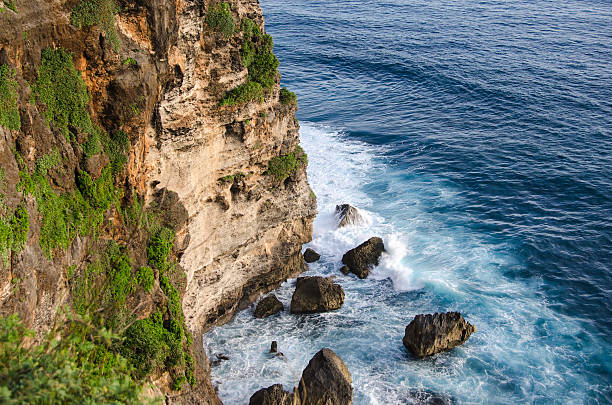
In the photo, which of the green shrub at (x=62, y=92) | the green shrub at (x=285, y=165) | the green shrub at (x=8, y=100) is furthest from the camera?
the green shrub at (x=285, y=165)

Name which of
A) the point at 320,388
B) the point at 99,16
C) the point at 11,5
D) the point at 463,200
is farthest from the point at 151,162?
the point at 463,200

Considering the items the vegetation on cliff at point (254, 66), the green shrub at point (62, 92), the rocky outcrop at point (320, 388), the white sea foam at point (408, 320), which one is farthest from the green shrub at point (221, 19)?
the white sea foam at point (408, 320)

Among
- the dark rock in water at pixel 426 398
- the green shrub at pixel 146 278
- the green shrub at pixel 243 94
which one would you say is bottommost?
the dark rock in water at pixel 426 398

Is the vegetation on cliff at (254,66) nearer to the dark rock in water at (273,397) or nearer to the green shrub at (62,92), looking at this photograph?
the green shrub at (62,92)

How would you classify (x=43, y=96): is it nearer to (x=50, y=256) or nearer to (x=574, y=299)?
(x=50, y=256)

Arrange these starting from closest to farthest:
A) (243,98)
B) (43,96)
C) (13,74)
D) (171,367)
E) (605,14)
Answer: (13,74) → (43,96) → (171,367) → (243,98) → (605,14)

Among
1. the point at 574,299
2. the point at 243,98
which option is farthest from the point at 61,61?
the point at 574,299

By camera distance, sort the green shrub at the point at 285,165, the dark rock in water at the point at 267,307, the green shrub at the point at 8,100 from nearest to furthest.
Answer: the green shrub at the point at 8,100, the green shrub at the point at 285,165, the dark rock in water at the point at 267,307
